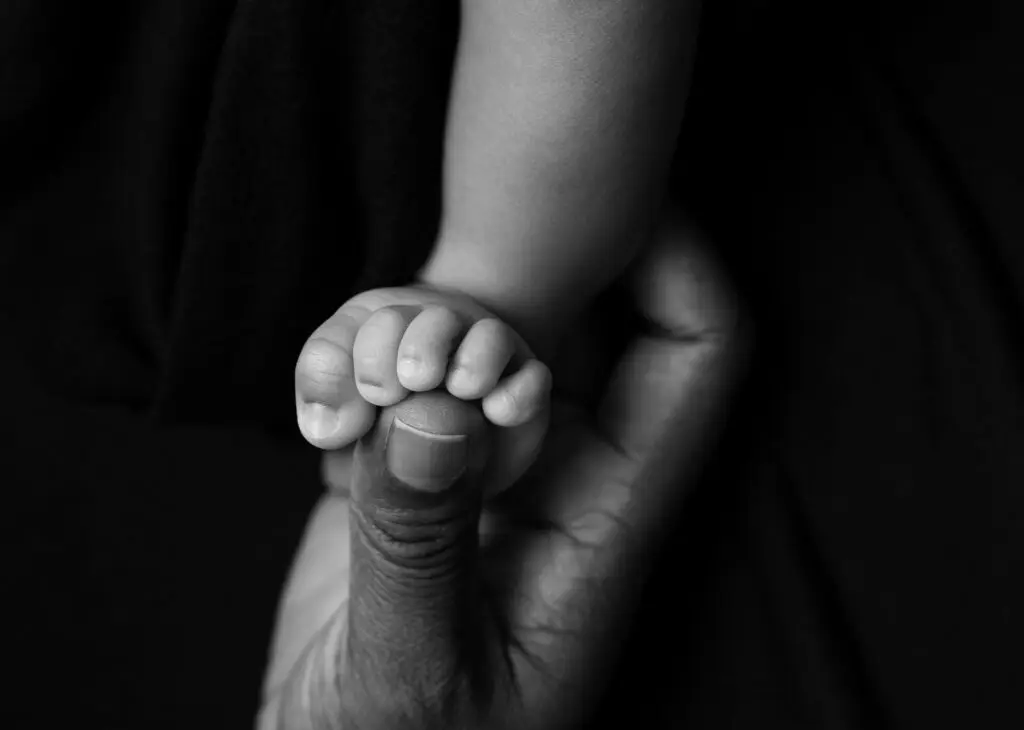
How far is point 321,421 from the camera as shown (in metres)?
0.43

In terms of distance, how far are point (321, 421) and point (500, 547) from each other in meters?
0.17

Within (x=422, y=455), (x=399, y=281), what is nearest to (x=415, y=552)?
(x=422, y=455)

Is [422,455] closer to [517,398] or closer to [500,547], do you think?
[517,398]

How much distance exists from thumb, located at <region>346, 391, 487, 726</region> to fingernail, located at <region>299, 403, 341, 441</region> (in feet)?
0.06

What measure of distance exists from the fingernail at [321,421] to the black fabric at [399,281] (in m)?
0.16

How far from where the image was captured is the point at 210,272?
61 centimetres

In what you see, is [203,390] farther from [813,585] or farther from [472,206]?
[813,585]

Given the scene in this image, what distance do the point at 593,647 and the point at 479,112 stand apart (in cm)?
30

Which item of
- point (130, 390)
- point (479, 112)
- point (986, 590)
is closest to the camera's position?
point (479, 112)

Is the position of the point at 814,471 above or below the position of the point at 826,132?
below

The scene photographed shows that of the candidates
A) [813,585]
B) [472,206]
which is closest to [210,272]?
[472,206]

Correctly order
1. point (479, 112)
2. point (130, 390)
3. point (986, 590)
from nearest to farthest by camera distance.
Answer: point (479, 112) → point (986, 590) → point (130, 390)

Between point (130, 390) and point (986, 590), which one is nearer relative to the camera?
point (986, 590)

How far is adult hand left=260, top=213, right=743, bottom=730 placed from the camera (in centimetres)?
44
